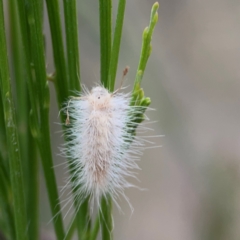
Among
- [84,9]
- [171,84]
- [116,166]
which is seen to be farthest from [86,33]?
[116,166]

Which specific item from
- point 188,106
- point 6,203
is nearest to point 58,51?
point 6,203

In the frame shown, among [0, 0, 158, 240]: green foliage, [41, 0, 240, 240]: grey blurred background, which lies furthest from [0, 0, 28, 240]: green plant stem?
[41, 0, 240, 240]: grey blurred background

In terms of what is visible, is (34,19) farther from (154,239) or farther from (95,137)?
(154,239)

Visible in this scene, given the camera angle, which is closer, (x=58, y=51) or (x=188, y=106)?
(x=58, y=51)

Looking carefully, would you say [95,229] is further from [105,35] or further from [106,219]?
[105,35]

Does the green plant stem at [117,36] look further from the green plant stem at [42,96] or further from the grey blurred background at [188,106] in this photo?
the grey blurred background at [188,106]

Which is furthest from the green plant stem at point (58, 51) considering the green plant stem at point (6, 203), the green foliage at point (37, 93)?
the green plant stem at point (6, 203)

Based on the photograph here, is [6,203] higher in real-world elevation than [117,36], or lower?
lower
